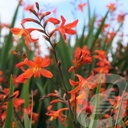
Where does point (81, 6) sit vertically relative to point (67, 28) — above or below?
above

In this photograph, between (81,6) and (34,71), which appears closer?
(34,71)

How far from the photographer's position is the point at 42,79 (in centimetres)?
320

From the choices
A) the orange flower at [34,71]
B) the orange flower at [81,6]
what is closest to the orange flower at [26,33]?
the orange flower at [34,71]

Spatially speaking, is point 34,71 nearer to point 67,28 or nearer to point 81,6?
point 67,28

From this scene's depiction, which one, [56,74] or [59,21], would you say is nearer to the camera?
[59,21]

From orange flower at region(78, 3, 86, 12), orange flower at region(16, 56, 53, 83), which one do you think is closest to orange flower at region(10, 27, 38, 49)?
orange flower at region(16, 56, 53, 83)

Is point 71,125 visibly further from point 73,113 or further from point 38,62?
point 38,62

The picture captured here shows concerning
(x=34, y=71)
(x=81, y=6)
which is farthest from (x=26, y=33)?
(x=81, y=6)

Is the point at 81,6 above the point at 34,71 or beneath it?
above

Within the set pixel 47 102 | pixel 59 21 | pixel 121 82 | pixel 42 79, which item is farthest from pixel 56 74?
pixel 59 21

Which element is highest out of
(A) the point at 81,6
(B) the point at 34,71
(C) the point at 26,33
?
(A) the point at 81,6

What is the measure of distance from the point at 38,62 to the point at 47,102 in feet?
3.88

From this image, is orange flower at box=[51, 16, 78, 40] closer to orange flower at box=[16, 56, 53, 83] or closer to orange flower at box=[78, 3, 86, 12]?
orange flower at box=[16, 56, 53, 83]

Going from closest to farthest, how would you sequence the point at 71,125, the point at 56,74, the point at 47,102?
1. the point at 71,125
2. the point at 47,102
3. the point at 56,74
